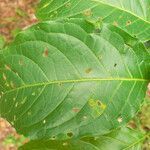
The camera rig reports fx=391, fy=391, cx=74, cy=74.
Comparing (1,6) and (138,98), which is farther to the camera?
(1,6)

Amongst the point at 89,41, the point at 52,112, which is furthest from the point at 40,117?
the point at 89,41

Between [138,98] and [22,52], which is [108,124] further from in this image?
[22,52]

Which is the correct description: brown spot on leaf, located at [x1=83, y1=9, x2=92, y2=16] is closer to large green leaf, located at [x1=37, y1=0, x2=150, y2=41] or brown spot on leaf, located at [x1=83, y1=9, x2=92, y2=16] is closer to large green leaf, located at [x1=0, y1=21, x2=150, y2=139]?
large green leaf, located at [x1=37, y1=0, x2=150, y2=41]

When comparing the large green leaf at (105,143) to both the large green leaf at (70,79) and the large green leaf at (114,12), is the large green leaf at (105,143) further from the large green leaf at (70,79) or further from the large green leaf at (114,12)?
the large green leaf at (114,12)

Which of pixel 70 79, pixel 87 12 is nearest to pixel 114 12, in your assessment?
pixel 87 12

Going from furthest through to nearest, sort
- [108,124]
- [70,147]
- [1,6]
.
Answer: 1. [1,6]
2. [70,147]
3. [108,124]

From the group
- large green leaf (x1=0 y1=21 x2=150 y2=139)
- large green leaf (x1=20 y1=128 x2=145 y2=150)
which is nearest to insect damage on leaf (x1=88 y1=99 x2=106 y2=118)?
large green leaf (x1=0 y1=21 x2=150 y2=139)
